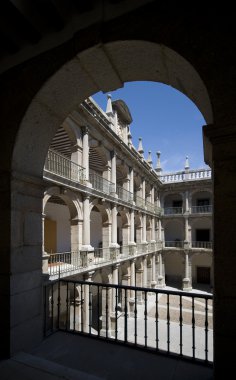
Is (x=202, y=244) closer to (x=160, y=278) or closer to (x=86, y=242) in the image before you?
(x=160, y=278)

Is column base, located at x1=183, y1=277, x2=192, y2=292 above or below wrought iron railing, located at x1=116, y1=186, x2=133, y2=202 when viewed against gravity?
below

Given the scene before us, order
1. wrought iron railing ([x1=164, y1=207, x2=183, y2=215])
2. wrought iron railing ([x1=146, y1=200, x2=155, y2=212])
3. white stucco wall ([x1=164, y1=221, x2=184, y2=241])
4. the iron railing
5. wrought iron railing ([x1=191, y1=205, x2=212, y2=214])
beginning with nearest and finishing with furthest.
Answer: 1. the iron railing
2. wrought iron railing ([x1=146, y1=200, x2=155, y2=212])
3. wrought iron railing ([x1=191, y1=205, x2=212, y2=214])
4. wrought iron railing ([x1=164, y1=207, x2=183, y2=215])
5. white stucco wall ([x1=164, y1=221, x2=184, y2=241])

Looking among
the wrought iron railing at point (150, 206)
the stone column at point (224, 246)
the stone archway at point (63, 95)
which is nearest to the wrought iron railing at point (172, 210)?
the wrought iron railing at point (150, 206)

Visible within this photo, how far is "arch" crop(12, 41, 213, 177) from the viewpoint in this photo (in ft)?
9.63

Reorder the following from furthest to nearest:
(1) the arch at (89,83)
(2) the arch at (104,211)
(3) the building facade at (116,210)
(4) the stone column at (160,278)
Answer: (4) the stone column at (160,278), (2) the arch at (104,211), (3) the building facade at (116,210), (1) the arch at (89,83)

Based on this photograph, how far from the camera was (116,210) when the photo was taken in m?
15.5

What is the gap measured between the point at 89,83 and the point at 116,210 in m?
12.2

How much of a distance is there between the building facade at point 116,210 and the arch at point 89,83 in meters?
2.29

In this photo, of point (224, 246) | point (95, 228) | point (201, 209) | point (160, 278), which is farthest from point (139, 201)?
point (224, 246)

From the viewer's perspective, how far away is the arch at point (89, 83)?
9.63 ft

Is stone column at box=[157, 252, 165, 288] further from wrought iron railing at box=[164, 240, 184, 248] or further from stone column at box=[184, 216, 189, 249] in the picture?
stone column at box=[184, 216, 189, 249]

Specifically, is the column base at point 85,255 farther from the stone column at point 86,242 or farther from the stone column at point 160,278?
the stone column at point 160,278

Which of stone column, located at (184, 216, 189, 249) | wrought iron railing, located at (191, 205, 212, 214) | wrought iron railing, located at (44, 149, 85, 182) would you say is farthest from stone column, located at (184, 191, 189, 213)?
wrought iron railing, located at (44, 149, 85, 182)

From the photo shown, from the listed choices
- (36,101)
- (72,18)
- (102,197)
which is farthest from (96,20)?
(102,197)
